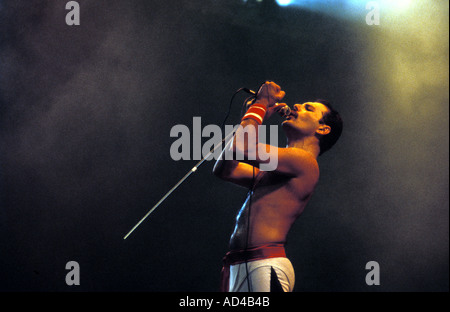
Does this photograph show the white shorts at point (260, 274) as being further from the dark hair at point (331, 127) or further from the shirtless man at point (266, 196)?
the dark hair at point (331, 127)

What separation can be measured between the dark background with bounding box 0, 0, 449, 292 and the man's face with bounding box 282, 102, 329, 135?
141 centimetres

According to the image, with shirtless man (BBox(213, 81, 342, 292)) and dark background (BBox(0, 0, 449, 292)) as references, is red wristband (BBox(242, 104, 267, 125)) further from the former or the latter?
dark background (BBox(0, 0, 449, 292))

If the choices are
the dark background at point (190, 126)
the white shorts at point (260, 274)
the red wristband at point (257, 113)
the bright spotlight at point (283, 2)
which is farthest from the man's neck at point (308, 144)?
the bright spotlight at point (283, 2)

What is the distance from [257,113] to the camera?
1.90 m

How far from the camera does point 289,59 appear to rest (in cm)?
376

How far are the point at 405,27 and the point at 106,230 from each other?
3303 mm

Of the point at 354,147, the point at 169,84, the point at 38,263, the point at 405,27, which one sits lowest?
the point at 38,263

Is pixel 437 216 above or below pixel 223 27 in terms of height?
below

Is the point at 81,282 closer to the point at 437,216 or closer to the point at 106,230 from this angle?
the point at 106,230

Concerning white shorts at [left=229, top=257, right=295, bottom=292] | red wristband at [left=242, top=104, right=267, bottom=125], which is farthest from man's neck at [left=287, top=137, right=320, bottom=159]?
white shorts at [left=229, top=257, right=295, bottom=292]

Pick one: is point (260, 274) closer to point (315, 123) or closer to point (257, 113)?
point (257, 113)

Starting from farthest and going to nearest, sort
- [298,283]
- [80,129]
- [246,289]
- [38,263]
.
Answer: [298,283] < [80,129] < [38,263] < [246,289]

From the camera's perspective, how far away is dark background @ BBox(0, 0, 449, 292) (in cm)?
316

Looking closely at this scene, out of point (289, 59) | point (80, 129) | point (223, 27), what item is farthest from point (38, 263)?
point (289, 59)
